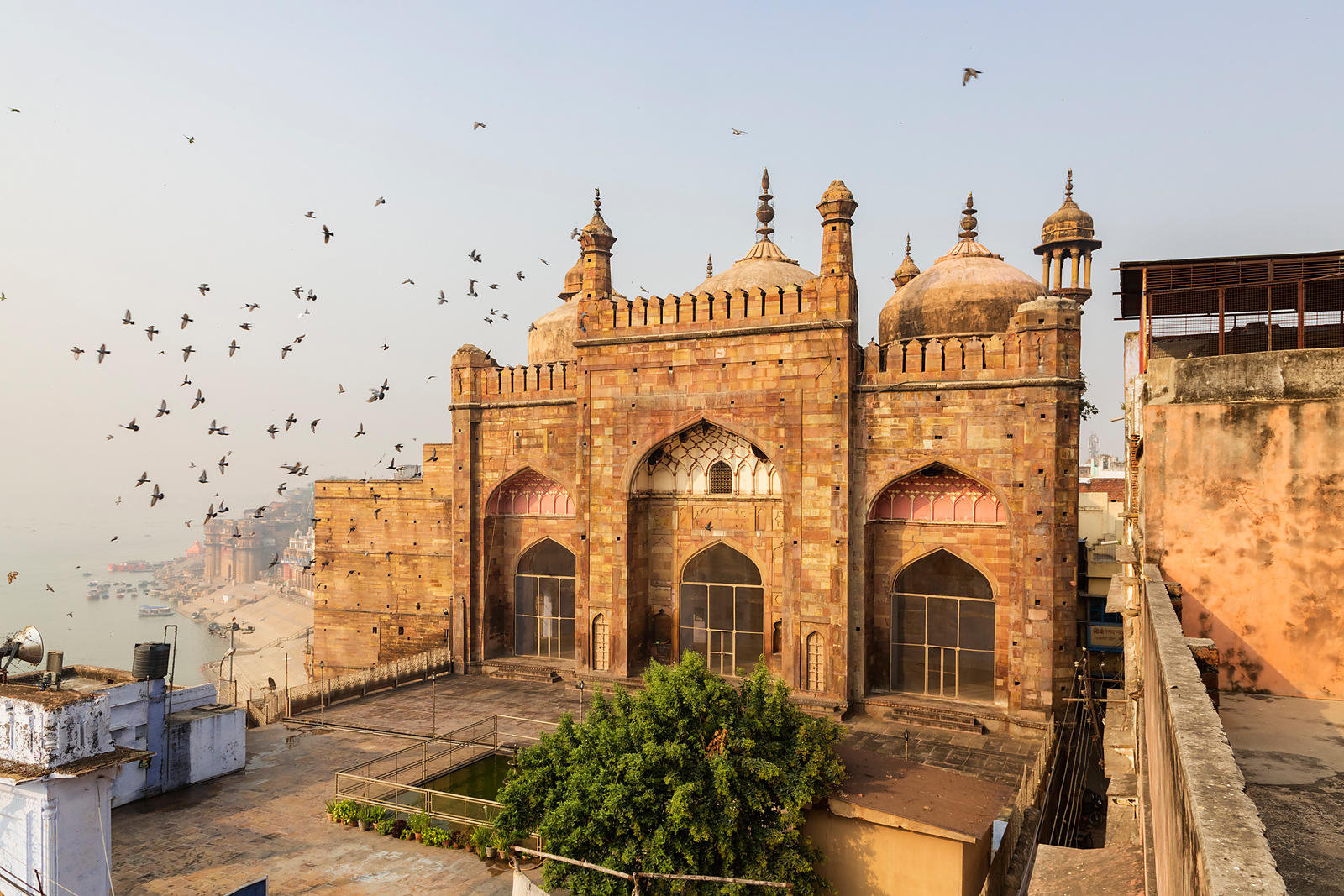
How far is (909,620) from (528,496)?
9.08 m

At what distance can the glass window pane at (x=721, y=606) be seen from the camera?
54.7 ft

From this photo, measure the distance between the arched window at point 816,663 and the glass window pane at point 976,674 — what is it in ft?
8.30

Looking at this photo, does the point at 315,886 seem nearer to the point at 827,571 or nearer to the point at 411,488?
the point at 827,571

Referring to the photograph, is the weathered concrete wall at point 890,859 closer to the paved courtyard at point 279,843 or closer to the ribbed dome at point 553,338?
the paved courtyard at point 279,843

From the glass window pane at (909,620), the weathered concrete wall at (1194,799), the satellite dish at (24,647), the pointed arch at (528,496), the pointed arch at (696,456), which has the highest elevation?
the pointed arch at (696,456)

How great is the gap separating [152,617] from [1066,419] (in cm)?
12369

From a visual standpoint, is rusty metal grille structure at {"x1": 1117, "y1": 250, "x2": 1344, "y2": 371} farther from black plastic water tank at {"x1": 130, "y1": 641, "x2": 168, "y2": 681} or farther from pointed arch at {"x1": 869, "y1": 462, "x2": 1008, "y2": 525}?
black plastic water tank at {"x1": 130, "y1": 641, "x2": 168, "y2": 681}

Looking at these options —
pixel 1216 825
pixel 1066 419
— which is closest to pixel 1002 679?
pixel 1066 419

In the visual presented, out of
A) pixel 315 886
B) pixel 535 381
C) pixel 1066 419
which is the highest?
pixel 535 381

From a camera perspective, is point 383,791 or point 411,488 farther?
point 411,488

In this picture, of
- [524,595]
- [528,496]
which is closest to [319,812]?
[524,595]

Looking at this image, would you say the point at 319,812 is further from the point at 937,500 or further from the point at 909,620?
the point at 937,500

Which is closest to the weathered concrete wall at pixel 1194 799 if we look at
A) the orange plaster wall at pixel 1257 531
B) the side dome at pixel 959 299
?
the orange plaster wall at pixel 1257 531

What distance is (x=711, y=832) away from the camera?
25.7 ft
